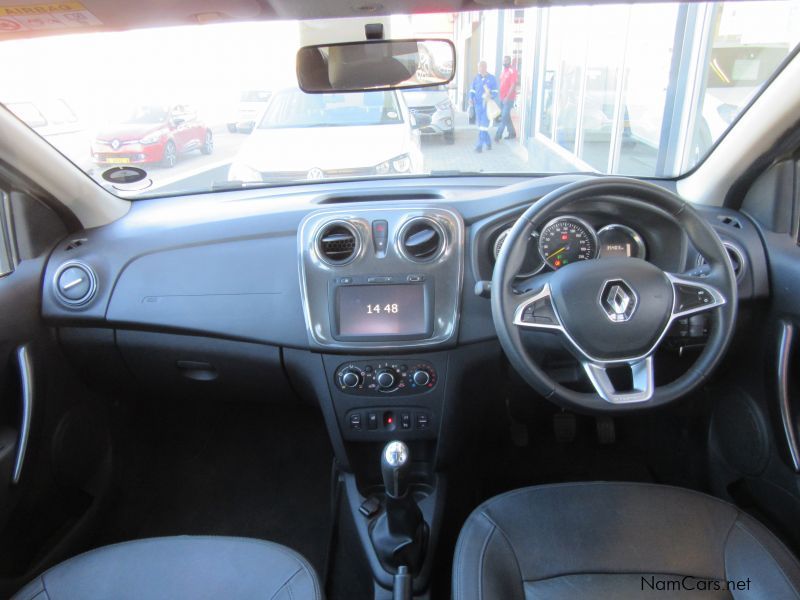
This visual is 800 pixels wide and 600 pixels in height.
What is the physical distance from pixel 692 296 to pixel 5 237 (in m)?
2.17

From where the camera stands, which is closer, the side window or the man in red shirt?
the side window

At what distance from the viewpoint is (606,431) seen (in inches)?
103

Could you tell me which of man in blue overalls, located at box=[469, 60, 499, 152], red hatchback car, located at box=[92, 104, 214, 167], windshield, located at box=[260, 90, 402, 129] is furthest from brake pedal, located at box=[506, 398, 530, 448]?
man in blue overalls, located at box=[469, 60, 499, 152]

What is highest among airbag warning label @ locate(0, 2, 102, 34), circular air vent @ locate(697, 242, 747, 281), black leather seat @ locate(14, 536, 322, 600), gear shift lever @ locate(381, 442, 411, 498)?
airbag warning label @ locate(0, 2, 102, 34)

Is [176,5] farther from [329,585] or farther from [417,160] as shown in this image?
[417,160]

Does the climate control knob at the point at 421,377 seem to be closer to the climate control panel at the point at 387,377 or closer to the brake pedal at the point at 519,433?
the climate control panel at the point at 387,377

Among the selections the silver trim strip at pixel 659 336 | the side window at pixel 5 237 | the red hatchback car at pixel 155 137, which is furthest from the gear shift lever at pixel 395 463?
the red hatchback car at pixel 155 137

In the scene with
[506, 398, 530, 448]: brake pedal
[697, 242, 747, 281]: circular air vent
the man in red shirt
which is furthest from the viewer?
the man in red shirt

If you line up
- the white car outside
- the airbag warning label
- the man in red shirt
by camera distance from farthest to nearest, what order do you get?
the man in red shirt → the white car outside → the airbag warning label

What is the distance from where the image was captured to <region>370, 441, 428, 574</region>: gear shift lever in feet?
5.98

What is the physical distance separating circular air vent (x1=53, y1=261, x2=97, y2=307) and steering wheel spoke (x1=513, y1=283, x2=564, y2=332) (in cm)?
151

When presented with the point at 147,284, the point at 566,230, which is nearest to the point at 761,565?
the point at 566,230

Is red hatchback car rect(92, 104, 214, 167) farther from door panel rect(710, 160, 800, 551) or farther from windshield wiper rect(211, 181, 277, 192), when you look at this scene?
door panel rect(710, 160, 800, 551)

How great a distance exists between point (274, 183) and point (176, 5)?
97cm
